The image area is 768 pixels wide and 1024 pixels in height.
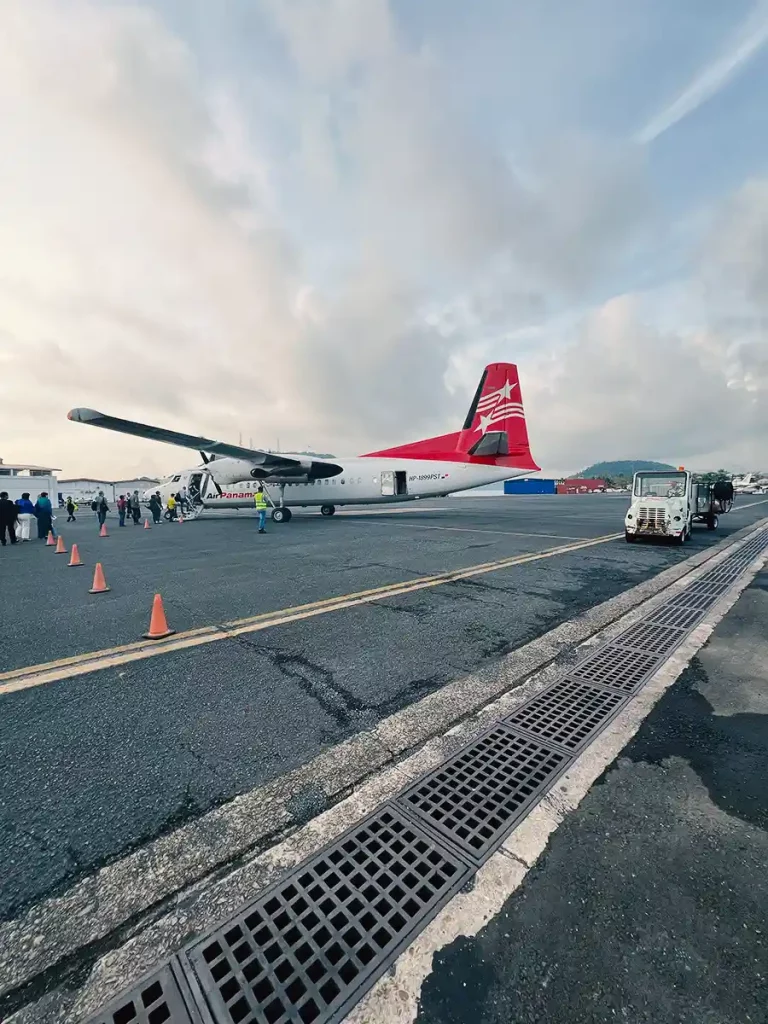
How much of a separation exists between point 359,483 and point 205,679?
1999 centimetres

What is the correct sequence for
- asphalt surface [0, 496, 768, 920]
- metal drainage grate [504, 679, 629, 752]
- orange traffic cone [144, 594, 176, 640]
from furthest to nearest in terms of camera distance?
1. orange traffic cone [144, 594, 176, 640]
2. metal drainage grate [504, 679, 629, 752]
3. asphalt surface [0, 496, 768, 920]

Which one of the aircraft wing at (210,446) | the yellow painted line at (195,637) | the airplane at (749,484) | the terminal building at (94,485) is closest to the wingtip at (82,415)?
the aircraft wing at (210,446)

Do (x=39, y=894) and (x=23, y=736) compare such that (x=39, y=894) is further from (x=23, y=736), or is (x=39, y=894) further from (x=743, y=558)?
(x=743, y=558)

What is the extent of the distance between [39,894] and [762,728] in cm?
473

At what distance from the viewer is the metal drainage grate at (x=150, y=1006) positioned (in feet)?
4.80

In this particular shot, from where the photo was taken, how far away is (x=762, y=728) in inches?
127

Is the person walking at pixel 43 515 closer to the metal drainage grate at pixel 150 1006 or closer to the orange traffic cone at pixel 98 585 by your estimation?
the orange traffic cone at pixel 98 585

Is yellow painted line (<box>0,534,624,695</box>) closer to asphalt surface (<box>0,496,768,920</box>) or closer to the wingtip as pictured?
asphalt surface (<box>0,496,768,920</box>)

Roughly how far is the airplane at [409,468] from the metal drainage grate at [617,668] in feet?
62.1

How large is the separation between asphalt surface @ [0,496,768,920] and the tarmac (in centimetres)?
2

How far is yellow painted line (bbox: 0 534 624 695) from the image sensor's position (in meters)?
4.19

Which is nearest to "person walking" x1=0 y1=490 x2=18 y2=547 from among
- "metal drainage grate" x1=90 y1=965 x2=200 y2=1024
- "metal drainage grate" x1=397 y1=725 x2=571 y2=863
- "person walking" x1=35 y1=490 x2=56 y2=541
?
"person walking" x1=35 y1=490 x2=56 y2=541

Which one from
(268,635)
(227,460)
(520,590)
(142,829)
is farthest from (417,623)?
(227,460)

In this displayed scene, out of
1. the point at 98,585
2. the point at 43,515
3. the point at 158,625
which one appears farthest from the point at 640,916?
the point at 43,515
